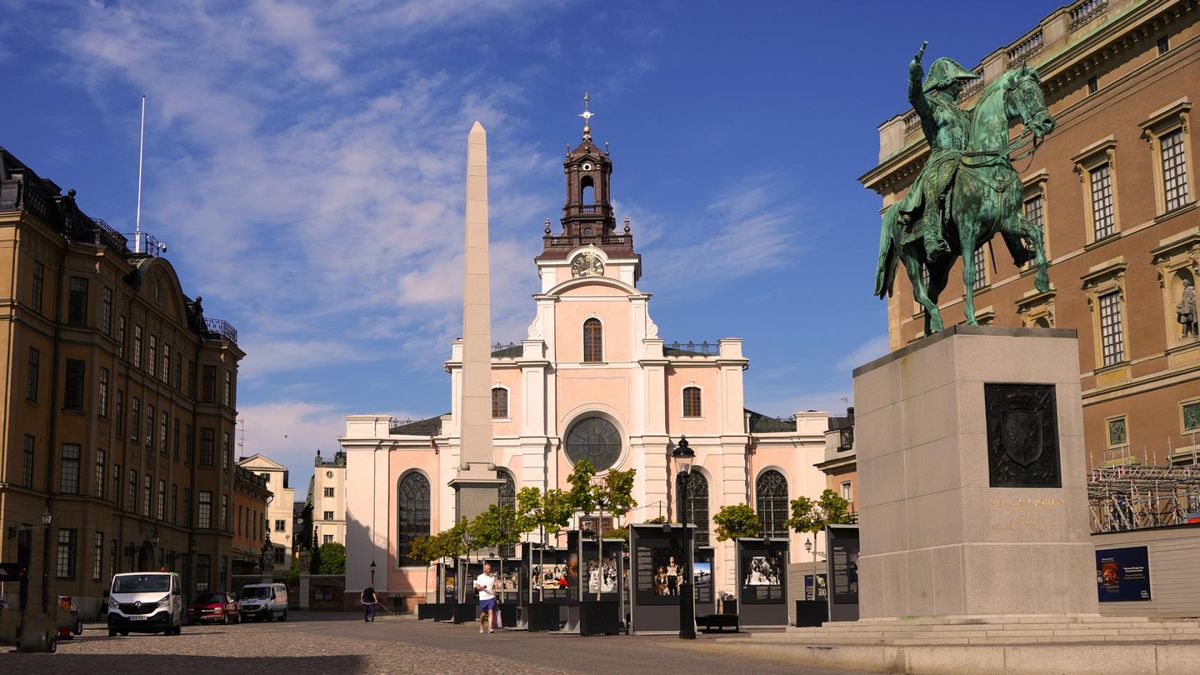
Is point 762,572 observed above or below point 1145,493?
below

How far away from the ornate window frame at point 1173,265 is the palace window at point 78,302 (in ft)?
124

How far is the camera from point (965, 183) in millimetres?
19875

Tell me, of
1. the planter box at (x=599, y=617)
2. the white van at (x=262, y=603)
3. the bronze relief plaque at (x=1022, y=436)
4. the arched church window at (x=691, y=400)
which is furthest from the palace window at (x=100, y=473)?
the bronze relief plaque at (x=1022, y=436)

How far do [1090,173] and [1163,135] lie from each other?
123 inches

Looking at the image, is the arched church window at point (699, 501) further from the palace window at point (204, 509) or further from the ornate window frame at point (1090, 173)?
the ornate window frame at point (1090, 173)

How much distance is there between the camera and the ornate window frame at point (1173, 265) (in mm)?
34250

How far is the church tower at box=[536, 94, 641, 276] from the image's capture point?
8800cm

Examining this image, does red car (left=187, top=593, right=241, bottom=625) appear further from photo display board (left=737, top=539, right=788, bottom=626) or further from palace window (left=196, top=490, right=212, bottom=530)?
photo display board (left=737, top=539, right=788, bottom=626)

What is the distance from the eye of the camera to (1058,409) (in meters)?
18.9

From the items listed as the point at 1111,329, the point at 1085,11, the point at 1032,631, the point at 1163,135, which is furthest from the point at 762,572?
the point at 1032,631

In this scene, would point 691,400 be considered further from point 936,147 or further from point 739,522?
point 936,147

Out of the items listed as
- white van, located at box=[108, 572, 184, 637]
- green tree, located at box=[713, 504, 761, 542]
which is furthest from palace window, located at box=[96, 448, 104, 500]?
green tree, located at box=[713, 504, 761, 542]

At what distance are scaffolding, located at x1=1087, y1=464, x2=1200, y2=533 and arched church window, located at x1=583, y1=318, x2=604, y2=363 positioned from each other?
51.1 metres

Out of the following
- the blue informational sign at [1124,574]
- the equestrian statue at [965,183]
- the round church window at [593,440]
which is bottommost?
the blue informational sign at [1124,574]
